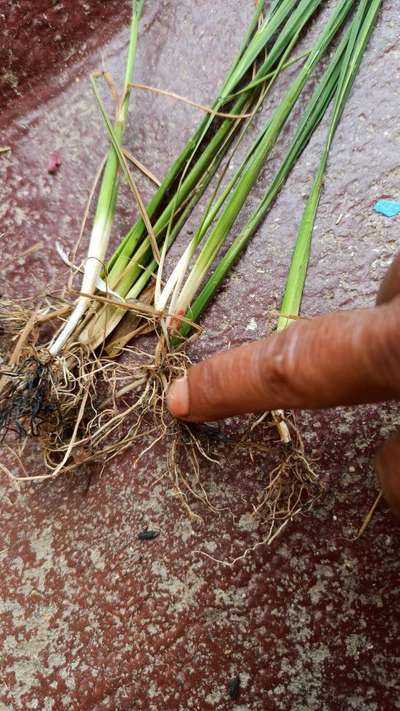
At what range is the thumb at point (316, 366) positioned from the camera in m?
0.66

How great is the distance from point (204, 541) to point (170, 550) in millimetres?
65

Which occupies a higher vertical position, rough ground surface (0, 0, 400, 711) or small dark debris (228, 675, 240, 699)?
rough ground surface (0, 0, 400, 711)

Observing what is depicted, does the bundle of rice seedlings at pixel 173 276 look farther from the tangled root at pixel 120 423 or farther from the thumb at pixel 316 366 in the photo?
the thumb at pixel 316 366

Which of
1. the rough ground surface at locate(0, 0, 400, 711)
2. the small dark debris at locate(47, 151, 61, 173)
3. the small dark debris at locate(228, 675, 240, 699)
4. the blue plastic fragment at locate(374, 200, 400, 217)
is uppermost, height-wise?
the small dark debris at locate(47, 151, 61, 173)

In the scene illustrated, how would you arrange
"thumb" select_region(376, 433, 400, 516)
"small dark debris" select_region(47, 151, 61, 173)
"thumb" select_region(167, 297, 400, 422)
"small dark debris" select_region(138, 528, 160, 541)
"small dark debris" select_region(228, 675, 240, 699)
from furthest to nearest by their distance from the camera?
"small dark debris" select_region(47, 151, 61, 173)
"small dark debris" select_region(138, 528, 160, 541)
"small dark debris" select_region(228, 675, 240, 699)
"thumb" select_region(376, 433, 400, 516)
"thumb" select_region(167, 297, 400, 422)

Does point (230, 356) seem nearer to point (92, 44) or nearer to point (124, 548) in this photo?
point (124, 548)

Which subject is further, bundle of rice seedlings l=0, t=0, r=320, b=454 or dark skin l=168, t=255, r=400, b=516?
bundle of rice seedlings l=0, t=0, r=320, b=454

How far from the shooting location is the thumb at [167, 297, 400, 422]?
664 mm

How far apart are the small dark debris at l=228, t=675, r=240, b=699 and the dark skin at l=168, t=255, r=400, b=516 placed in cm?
44

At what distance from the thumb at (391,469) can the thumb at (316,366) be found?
0.28 ft

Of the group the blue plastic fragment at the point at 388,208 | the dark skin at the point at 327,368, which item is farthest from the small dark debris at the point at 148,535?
the blue plastic fragment at the point at 388,208

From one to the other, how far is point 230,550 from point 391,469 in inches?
17.0

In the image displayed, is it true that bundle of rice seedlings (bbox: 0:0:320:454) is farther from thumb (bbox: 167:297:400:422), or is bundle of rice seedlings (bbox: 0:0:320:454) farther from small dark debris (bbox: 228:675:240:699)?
small dark debris (bbox: 228:675:240:699)

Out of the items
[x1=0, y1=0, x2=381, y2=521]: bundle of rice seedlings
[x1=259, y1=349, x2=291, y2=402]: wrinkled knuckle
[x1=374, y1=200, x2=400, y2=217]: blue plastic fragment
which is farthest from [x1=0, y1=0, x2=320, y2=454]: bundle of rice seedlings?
[x1=259, y1=349, x2=291, y2=402]: wrinkled knuckle
